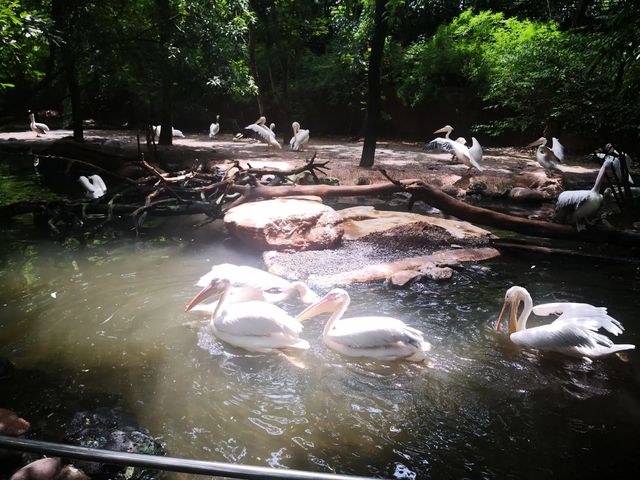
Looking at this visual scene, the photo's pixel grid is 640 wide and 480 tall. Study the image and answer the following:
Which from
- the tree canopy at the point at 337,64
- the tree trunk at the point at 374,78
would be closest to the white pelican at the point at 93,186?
the tree canopy at the point at 337,64

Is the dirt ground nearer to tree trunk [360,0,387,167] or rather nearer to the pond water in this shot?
tree trunk [360,0,387,167]

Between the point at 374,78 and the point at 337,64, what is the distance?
855 centimetres

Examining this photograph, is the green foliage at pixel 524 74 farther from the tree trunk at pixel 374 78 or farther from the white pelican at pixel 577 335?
the tree trunk at pixel 374 78

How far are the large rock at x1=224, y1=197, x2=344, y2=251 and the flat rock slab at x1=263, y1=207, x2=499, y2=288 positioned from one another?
0.47ft

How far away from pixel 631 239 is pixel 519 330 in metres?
2.36

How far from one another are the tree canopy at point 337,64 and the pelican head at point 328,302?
248 centimetres

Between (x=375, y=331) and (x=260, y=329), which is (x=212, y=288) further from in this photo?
(x=375, y=331)

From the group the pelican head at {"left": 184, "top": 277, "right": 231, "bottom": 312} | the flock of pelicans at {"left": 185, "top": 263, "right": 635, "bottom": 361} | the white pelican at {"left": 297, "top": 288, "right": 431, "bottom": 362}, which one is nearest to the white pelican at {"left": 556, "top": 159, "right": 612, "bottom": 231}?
the flock of pelicans at {"left": 185, "top": 263, "right": 635, "bottom": 361}

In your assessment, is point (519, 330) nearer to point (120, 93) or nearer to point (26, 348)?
point (26, 348)

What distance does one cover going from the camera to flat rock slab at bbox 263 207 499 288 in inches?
209

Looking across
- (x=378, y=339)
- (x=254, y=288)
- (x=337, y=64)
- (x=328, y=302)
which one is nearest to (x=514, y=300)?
(x=378, y=339)

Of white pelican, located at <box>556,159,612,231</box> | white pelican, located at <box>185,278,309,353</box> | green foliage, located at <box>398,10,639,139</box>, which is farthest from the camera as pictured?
green foliage, located at <box>398,10,639,139</box>

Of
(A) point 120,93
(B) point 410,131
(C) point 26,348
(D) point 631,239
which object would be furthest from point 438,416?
(A) point 120,93

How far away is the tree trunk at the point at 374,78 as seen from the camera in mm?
10227
